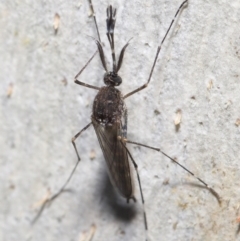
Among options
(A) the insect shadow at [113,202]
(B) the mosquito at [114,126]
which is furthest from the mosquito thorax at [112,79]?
(A) the insect shadow at [113,202]

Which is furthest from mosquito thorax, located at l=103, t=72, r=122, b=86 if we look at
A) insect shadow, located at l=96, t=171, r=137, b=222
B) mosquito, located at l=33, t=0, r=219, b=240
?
insect shadow, located at l=96, t=171, r=137, b=222

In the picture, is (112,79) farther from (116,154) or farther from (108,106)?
(116,154)

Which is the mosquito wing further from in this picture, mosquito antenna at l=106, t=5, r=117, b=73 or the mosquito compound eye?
mosquito antenna at l=106, t=5, r=117, b=73

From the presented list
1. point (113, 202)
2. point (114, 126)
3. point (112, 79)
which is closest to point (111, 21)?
point (112, 79)

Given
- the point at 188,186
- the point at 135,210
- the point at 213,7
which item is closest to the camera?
the point at 213,7

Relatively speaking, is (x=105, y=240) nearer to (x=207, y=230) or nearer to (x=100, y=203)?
(x=100, y=203)

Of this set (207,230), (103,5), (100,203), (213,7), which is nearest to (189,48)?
(213,7)

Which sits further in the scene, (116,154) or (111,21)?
(116,154)
